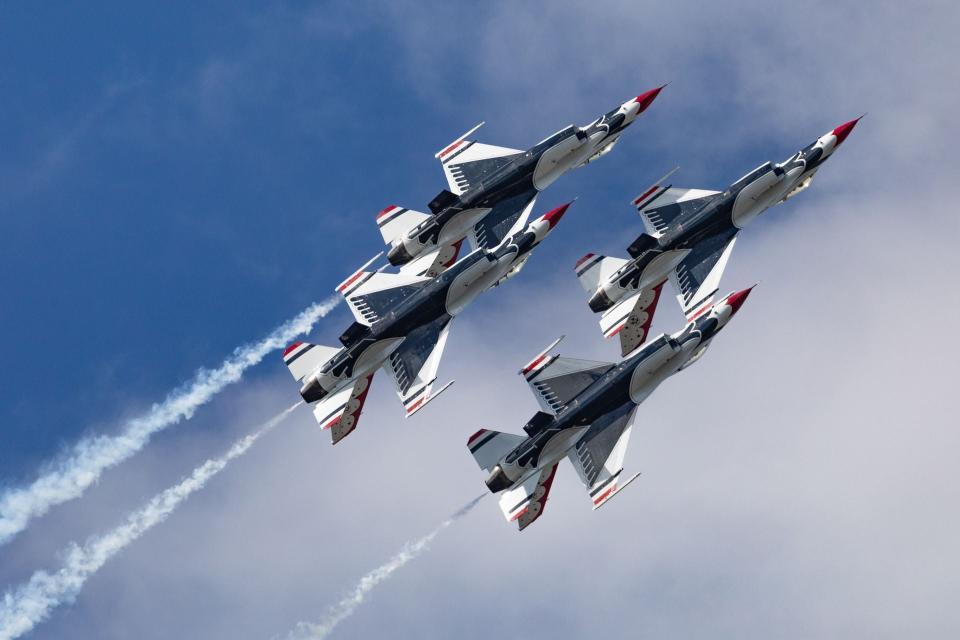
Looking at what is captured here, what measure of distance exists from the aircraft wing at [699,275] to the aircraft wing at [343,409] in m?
21.1

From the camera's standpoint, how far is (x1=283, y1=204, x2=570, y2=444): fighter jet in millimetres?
118062

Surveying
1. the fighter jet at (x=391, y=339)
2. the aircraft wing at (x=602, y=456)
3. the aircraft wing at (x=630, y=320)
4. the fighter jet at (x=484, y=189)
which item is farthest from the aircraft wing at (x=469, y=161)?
the aircraft wing at (x=602, y=456)

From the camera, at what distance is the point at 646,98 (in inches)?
4990

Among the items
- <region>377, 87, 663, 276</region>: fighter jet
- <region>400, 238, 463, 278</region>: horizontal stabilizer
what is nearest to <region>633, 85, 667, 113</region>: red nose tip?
<region>377, 87, 663, 276</region>: fighter jet

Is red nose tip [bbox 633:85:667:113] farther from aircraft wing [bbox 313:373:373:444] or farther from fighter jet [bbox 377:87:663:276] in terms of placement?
aircraft wing [bbox 313:373:373:444]

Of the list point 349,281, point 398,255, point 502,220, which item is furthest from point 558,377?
point 349,281

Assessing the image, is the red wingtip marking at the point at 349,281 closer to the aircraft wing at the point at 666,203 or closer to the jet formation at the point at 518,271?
the jet formation at the point at 518,271

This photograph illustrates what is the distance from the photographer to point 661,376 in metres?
118

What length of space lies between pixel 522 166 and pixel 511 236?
5.15 m

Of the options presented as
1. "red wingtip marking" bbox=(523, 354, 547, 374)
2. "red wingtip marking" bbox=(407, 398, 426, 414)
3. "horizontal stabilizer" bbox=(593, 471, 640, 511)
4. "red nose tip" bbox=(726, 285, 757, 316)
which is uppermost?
"red wingtip marking" bbox=(407, 398, 426, 414)

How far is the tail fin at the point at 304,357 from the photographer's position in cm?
11838

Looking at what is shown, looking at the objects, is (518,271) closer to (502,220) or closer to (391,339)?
(502,220)

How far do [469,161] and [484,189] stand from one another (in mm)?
3655

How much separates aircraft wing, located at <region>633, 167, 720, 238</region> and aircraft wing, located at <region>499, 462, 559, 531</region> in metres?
18.2
